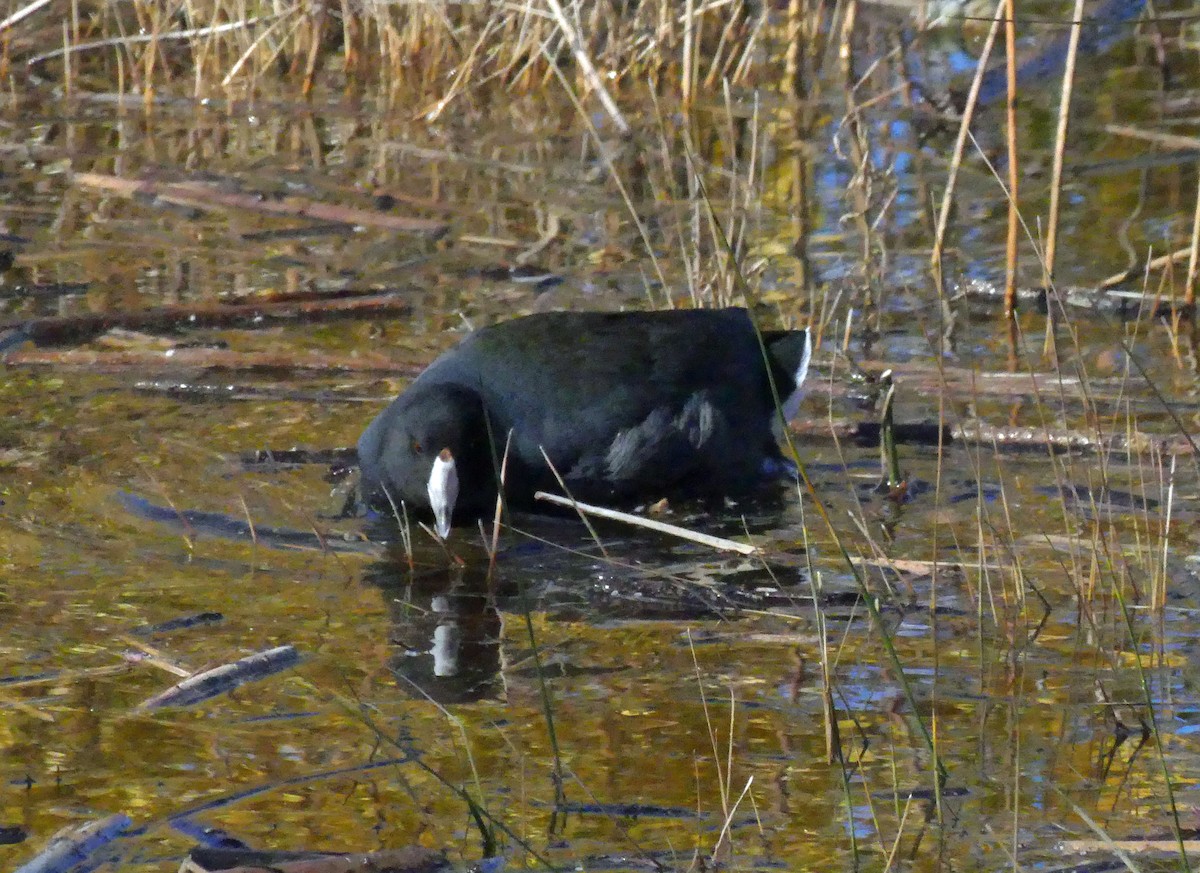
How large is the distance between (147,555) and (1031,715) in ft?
5.96

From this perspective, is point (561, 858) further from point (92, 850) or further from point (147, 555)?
point (147, 555)

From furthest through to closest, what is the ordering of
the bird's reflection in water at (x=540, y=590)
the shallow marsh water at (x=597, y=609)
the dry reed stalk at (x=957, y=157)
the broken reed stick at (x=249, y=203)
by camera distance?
the broken reed stick at (x=249, y=203) → the dry reed stalk at (x=957, y=157) → the bird's reflection in water at (x=540, y=590) → the shallow marsh water at (x=597, y=609)

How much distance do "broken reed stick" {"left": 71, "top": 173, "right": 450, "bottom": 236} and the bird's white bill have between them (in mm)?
2556

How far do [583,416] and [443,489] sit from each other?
399 millimetres

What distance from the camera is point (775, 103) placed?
29.3 feet

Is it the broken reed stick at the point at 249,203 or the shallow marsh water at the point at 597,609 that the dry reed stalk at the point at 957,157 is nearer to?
the shallow marsh water at the point at 597,609

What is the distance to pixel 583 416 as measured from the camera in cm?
441

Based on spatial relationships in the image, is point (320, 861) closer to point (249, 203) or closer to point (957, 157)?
point (957, 157)

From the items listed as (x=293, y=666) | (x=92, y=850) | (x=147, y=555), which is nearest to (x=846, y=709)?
(x=293, y=666)

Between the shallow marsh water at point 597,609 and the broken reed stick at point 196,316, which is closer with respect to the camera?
the shallow marsh water at point 597,609

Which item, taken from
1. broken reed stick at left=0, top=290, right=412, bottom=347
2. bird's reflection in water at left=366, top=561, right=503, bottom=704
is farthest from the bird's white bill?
broken reed stick at left=0, top=290, right=412, bottom=347

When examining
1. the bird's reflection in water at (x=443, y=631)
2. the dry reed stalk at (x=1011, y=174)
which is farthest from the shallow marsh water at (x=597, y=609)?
the dry reed stalk at (x=1011, y=174)

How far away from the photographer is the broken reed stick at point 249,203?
6727mm

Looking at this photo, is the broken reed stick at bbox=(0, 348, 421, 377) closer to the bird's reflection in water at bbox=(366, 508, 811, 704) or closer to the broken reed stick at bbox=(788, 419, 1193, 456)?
the bird's reflection in water at bbox=(366, 508, 811, 704)
